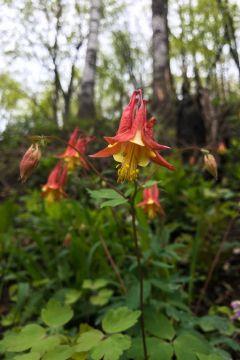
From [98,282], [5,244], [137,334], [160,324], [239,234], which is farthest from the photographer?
[239,234]

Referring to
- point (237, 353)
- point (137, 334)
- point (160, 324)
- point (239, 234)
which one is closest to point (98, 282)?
point (137, 334)

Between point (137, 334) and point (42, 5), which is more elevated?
point (42, 5)

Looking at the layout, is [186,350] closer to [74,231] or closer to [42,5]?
[74,231]

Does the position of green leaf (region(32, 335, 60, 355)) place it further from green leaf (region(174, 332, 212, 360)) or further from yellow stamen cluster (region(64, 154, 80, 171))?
yellow stamen cluster (region(64, 154, 80, 171))

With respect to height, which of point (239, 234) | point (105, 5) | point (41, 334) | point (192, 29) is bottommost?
point (239, 234)

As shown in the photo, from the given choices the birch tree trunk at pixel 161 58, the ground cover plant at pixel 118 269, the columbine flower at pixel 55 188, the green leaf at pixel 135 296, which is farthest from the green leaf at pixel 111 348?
the birch tree trunk at pixel 161 58

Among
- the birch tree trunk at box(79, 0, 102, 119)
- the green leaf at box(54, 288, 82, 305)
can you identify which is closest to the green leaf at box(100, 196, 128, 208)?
the green leaf at box(54, 288, 82, 305)
